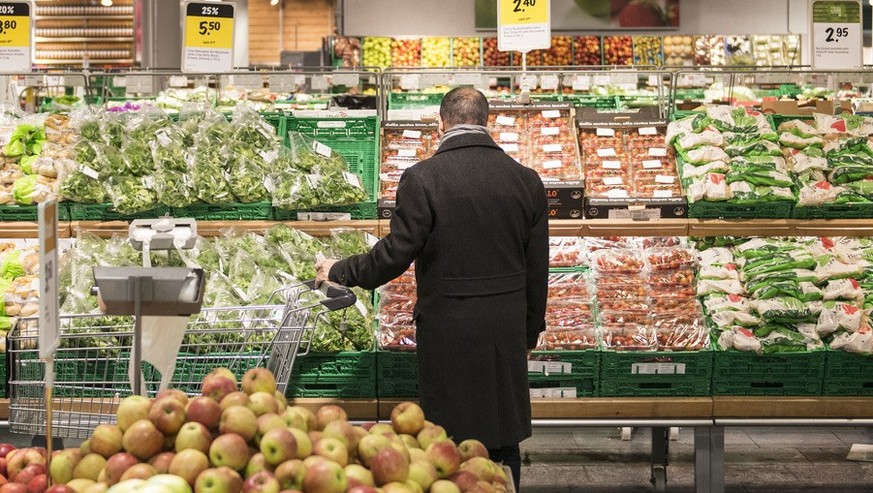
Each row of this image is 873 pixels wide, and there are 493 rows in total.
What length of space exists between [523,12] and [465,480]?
3.67 m

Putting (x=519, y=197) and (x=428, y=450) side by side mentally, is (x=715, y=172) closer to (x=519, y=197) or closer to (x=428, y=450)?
(x=519, y=197)

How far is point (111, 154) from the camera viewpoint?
4797 millimetres

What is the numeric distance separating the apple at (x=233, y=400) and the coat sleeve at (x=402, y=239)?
1.21 metres

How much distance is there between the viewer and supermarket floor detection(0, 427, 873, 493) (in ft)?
17.4

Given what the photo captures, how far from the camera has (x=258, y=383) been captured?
8.63ft

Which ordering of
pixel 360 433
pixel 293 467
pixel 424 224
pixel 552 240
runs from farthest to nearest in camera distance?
pixel 552 240, pixel 424 224, pixel 360 433, pixel 293 467

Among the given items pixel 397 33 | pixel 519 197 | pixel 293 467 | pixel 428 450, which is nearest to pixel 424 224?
pixel 519 197

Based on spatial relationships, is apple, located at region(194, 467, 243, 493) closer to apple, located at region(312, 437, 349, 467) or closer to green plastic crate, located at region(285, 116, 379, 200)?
apple, located at region(312, 437, 349, 467)

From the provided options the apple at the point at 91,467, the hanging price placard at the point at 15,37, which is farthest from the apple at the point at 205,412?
the hanging price placard at the point at 15,37

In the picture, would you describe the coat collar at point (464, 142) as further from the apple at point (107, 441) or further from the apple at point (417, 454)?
the apple at point (107, 441)

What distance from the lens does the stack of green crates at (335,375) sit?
435cm

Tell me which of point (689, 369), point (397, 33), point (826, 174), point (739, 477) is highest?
point (397, 33)

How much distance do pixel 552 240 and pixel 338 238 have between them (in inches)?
→ 45.0

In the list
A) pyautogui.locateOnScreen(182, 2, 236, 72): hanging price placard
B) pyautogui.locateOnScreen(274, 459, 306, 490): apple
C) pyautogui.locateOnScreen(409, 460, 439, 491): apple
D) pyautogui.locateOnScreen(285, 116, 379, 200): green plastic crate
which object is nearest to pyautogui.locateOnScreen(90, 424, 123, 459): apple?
pyautogui.locateOnScreen(274, 459, 306, 490): apple
